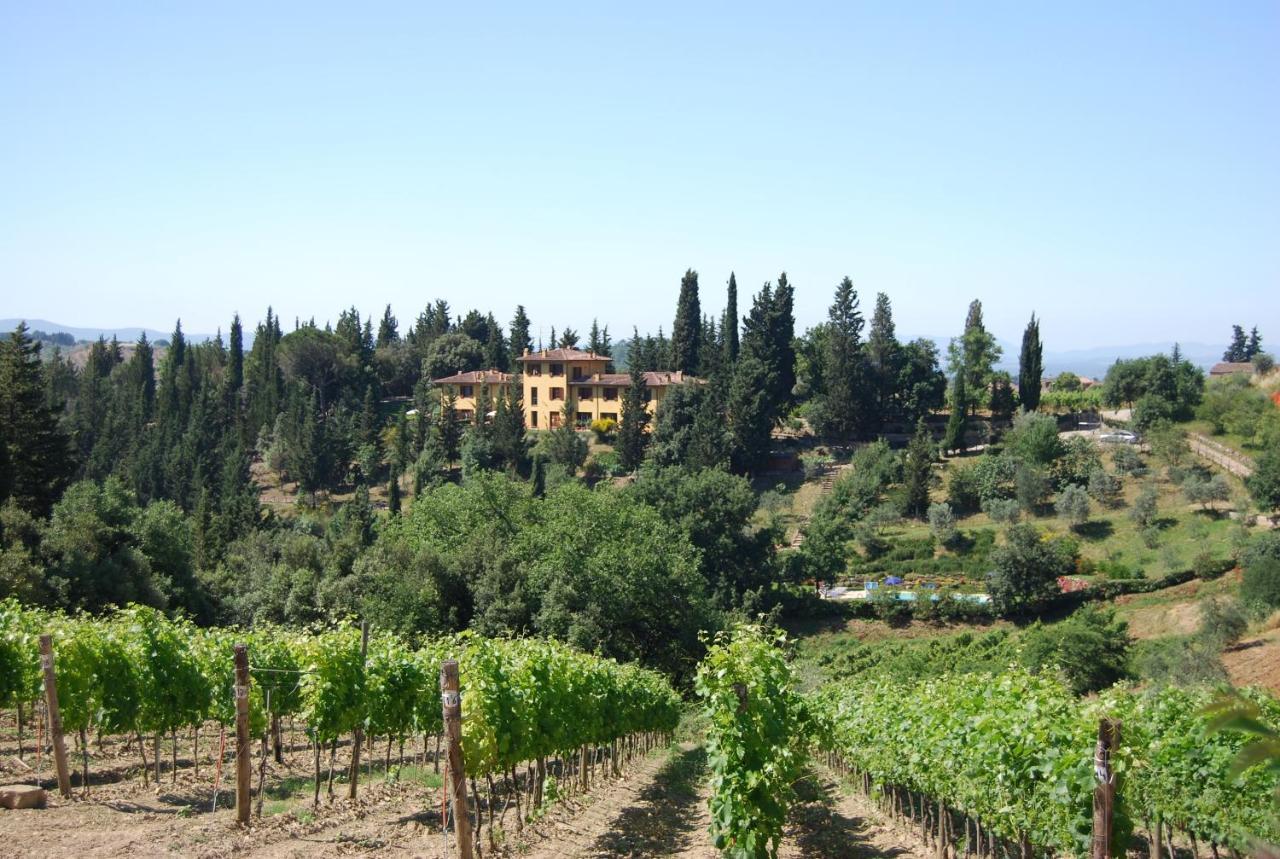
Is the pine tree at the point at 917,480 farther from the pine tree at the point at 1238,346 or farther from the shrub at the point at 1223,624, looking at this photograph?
the pine tree at the point at 1238,346

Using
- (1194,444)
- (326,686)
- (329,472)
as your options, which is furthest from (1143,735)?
(329,472)

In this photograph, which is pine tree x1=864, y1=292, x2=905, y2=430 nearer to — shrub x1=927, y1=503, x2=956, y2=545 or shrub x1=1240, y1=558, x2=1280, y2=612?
shrub x1=927, y1=503, x2=956, y2=545

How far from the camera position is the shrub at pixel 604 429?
243ft

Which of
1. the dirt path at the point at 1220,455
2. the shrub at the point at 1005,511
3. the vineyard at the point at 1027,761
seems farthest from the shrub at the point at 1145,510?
the vineyard at the point at 1027,761

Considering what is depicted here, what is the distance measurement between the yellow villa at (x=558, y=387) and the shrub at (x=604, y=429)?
0.93m

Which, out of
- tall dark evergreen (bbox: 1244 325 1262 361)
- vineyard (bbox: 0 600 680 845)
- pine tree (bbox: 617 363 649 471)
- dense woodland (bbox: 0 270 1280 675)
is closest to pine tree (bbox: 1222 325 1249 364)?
tall dark evergreen (bbox: 1244 325 1262 361)

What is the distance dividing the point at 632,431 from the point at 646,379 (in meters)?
9.20

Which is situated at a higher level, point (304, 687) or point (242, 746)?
point (304, 687)

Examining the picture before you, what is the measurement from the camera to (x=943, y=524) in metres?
53.4

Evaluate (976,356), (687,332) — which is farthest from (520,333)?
(976,356)

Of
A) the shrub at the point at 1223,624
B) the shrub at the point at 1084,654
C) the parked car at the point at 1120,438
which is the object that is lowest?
the shrub at the point at 1084,654

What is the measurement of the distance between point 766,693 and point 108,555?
24335 mm

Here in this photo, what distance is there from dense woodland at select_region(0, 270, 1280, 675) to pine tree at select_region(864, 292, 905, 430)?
0.21 m

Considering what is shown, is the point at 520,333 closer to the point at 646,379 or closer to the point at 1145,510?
the point at 646,379
